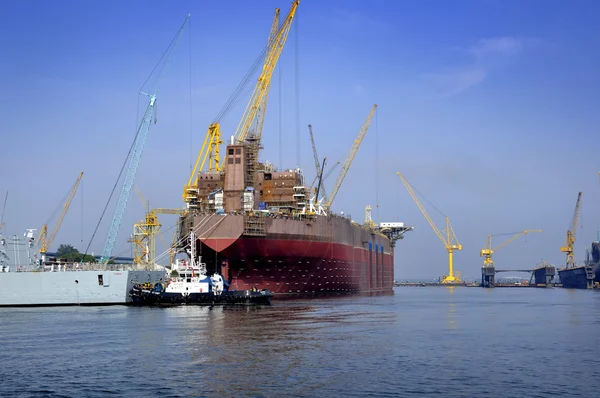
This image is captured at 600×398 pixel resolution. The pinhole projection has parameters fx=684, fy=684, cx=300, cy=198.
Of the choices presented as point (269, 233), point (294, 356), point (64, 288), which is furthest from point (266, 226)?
point (294, 356)

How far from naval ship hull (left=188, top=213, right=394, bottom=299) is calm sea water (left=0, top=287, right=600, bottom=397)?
67.7 feet

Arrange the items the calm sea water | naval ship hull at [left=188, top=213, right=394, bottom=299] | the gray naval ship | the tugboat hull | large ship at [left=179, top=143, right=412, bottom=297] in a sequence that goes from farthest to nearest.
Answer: large ship at [left=179, top=143, right=412, bottom=297] < naval ship hull at [left=188, top=213, right=394, bottom=299] < the gray naval ship < the tugboat hull < the calm sea water

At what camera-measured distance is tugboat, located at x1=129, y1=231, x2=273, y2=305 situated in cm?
7100

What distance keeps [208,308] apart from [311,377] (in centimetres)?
3936

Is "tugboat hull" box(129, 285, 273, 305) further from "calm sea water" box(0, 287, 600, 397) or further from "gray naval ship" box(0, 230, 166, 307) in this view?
"calm sea water" box(0, 287, 600, 397)

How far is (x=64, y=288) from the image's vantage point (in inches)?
2835

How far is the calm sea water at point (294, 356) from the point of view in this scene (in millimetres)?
28656

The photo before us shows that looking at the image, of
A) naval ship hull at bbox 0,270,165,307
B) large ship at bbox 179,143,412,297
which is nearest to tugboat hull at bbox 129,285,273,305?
naval ship hull at bbox 0,270,165,307

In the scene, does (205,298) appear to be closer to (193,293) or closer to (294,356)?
(193,293)

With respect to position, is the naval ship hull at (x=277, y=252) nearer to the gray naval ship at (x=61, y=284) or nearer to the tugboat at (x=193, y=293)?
the tugboat at (x=193, y=293)

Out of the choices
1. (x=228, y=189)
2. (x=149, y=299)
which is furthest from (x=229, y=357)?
(x=228, y=189)

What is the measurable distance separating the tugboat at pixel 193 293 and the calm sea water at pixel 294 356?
1204 centimetres

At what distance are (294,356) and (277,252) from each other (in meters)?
46.0

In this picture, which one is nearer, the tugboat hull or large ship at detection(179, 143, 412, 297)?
the tugboat hull
